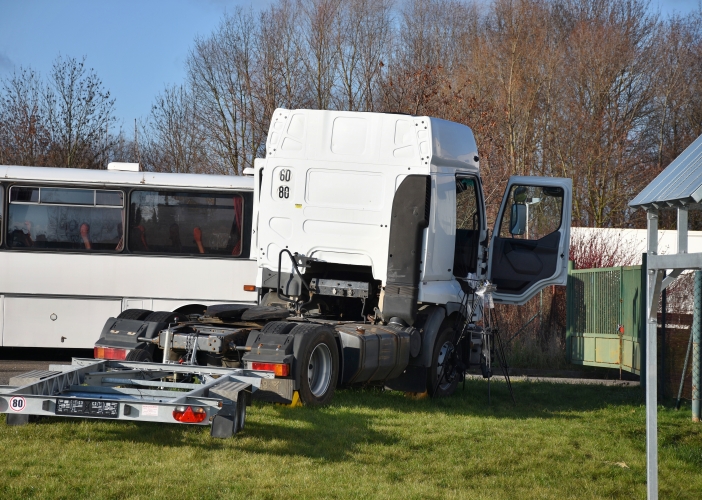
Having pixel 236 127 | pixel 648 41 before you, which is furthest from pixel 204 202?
pixel 648 41

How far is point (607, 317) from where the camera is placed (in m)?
13.8

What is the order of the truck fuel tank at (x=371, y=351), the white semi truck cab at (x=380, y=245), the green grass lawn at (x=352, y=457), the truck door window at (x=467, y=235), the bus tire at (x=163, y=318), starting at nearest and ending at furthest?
the green grass lawn at (x=352, y=457)
the truck fuel tank at (x=371, y=351)
the bus tire at (x=163, y=318)
the white semi truck cab at (x=380, y=245)
the truck door window at (x=467, y=235)

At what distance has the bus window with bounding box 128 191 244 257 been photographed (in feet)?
49.1

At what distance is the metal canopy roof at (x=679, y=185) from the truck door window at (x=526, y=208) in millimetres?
4540

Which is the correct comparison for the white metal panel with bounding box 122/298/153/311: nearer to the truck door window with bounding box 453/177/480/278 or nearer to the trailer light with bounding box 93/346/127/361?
the trailer light with bounding box 93/346/127/361

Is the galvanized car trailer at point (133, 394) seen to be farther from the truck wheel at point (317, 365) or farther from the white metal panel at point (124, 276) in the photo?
the white metal panel at point (124, 276)

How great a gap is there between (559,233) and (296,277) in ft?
11.8

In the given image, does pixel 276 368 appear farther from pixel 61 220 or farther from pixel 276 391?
pixel 61 220

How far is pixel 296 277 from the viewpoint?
10.6 meters

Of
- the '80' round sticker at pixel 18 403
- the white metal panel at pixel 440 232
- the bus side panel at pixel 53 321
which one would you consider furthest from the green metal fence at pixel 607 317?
the '80' round sticker at pixel 18 403

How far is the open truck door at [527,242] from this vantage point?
11.3 metres

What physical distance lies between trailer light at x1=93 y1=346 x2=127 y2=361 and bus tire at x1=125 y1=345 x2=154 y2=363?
0.28 ft

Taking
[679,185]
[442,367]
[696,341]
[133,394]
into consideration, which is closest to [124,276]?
[442,367]

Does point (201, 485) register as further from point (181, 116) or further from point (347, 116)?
point (181, 116)
